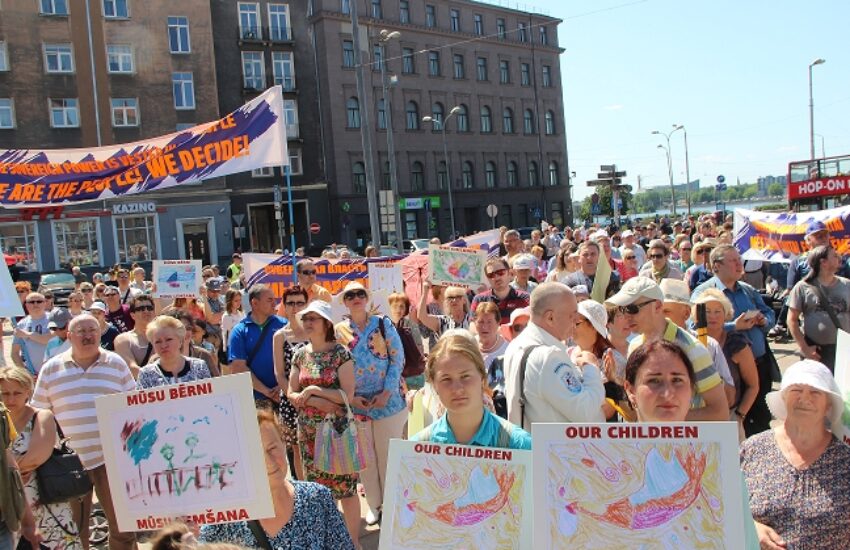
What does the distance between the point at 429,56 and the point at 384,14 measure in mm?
4258

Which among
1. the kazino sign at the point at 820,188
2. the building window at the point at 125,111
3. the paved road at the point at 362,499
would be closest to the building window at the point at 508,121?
the building window at the point at 125,111

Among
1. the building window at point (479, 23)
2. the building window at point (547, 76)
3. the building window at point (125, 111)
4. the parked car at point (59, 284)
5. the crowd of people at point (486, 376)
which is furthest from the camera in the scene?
the building window at point (547, 76)

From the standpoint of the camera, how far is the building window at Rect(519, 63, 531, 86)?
196 ft

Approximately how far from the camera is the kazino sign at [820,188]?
21.2 m

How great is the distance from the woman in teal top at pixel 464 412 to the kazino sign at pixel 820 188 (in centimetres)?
2122

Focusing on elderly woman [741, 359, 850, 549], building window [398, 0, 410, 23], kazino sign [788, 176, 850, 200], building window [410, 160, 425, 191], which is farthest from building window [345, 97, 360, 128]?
elderly woman [741, 359, 850, 549]

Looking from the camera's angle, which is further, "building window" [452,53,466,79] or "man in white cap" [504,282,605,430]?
"building window" [452,53,466,79]

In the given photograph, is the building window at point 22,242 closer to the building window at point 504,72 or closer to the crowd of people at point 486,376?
the crowd of people at point 486,376

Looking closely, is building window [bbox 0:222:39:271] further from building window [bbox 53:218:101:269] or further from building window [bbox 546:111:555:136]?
building window [bbox 546:111:555:136]

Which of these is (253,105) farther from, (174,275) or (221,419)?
(221,419)

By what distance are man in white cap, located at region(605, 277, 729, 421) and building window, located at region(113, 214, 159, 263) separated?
3996 cm

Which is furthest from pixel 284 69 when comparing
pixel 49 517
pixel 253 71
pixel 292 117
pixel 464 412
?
pixel 464 412

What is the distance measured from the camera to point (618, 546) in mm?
2334

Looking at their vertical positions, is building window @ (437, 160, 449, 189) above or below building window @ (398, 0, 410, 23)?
below
